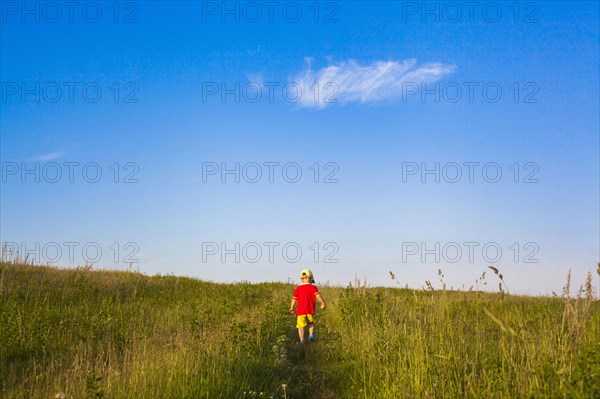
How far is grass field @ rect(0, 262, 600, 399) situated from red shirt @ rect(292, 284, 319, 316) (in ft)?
2.55

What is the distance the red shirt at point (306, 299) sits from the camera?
38.7ft

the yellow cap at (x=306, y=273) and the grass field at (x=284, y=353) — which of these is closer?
the grass field at (x=284, y=353)

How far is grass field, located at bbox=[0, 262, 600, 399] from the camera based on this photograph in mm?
5031

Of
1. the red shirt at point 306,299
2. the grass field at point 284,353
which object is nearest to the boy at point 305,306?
the red shirt at point 306,299

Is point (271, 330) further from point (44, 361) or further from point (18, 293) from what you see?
point (18, 293)

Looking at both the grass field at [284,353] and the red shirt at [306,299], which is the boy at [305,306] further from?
the grass field at [284,353]

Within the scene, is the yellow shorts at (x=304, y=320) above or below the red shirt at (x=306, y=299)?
below

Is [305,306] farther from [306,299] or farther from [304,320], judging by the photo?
[304,320]

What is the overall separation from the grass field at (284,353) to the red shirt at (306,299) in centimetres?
Answer: 78

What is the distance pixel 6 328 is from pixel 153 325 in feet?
12.1

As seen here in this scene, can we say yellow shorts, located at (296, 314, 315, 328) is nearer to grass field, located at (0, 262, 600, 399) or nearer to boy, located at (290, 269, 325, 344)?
boy, located at (290, 269, 325, 344)

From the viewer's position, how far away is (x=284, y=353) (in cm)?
883

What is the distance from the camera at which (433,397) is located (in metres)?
5.52

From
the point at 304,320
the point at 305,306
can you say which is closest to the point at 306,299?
the point at 305,306
